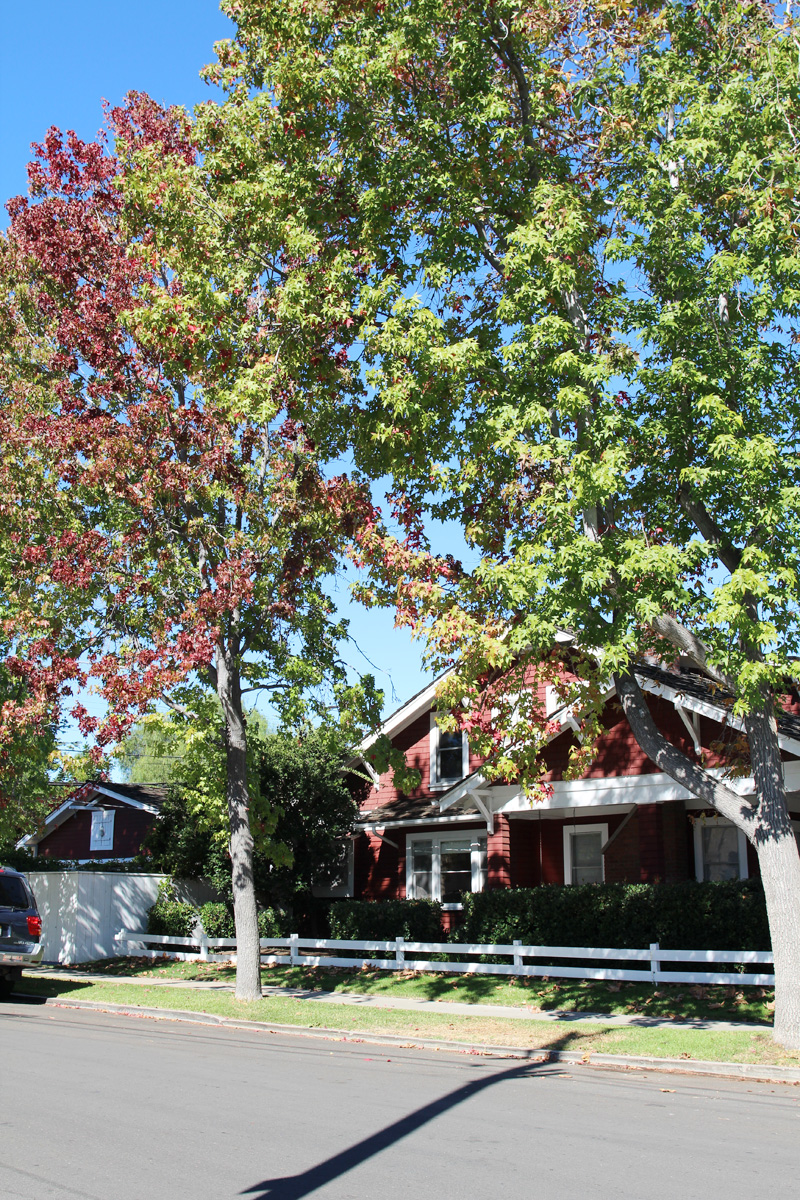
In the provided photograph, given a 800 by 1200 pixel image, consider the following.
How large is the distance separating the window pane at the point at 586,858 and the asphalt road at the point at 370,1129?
421 inches

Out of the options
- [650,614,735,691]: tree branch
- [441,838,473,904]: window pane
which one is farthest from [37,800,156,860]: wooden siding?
[650,614,735,691]: tree branch

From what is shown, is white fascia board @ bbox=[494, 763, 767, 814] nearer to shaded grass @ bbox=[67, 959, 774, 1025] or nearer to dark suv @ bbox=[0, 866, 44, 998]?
shaded grass @ bbox=[67, 959, 774, 1025]

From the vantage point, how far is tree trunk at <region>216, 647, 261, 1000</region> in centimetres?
1809

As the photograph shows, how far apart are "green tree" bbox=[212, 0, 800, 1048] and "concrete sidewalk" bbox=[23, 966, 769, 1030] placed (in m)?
2.38

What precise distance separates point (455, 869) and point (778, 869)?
13.2m

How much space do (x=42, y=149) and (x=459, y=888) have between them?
1848 cm

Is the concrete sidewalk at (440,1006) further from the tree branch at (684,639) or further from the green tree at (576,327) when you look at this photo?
the tree branch at (684,639)

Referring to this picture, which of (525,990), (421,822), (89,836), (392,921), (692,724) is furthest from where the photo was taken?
(89,836)

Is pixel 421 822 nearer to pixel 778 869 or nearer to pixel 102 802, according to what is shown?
pixel 778 869

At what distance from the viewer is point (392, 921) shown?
22.9 meters

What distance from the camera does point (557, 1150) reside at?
23.5 feet

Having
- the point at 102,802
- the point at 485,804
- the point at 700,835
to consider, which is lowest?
the point at 700,835

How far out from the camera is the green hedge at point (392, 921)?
2283 cm

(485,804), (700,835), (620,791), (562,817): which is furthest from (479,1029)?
(562,817)
